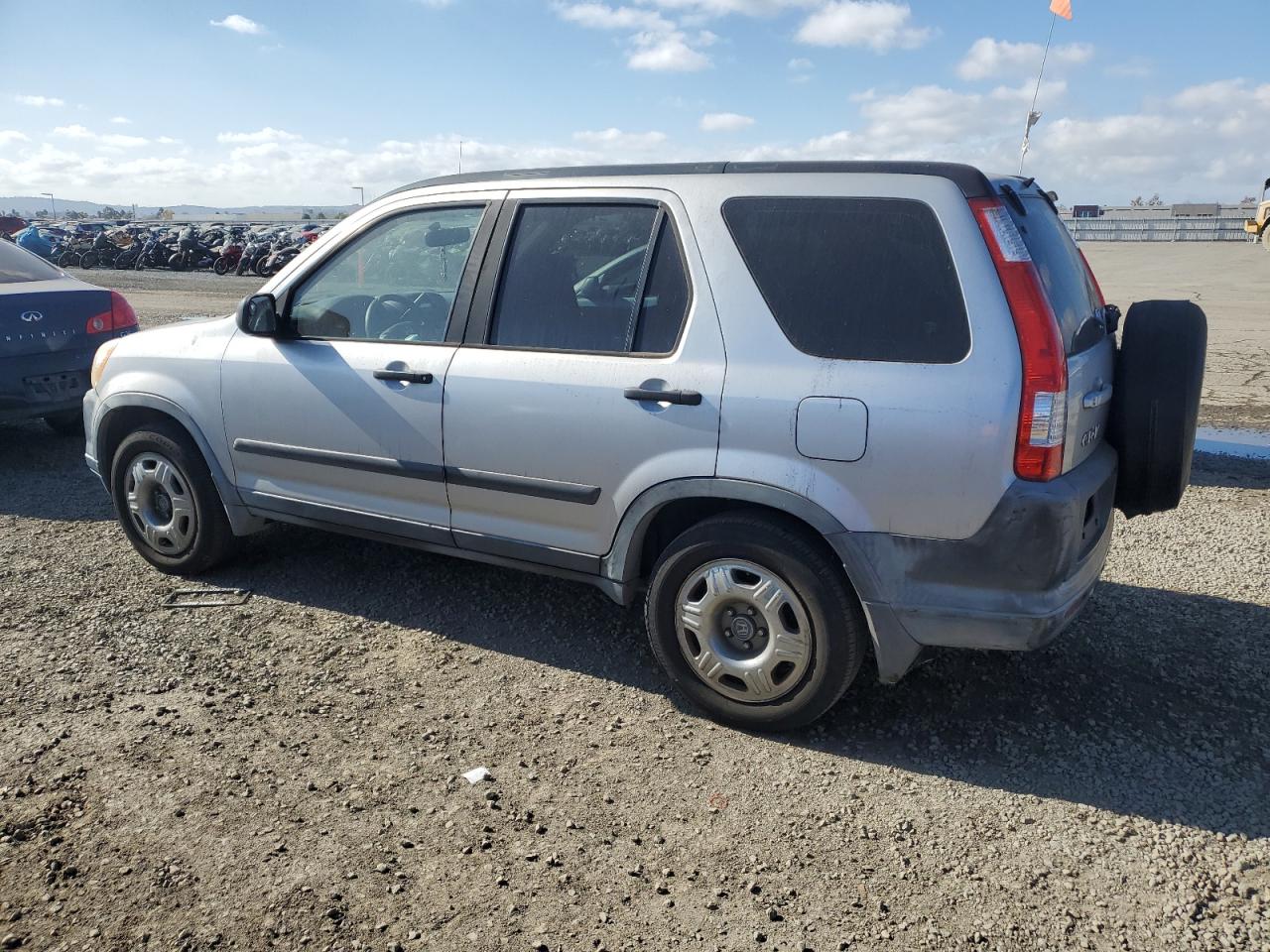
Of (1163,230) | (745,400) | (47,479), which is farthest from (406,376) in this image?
(1163,230)

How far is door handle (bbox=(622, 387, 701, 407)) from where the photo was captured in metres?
3.30

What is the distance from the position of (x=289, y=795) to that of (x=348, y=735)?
374 mm

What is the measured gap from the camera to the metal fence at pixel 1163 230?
4303 cm

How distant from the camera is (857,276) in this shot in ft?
10.2

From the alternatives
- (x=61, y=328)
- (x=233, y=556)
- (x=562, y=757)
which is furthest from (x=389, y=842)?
(x=61, y=328)


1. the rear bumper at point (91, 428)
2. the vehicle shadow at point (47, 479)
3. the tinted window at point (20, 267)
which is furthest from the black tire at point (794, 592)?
the tinted window at point (20, 267)

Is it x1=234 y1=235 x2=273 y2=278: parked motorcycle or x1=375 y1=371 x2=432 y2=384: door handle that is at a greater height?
x1=234 y1=235 x2=273 y2=278: parked motorcycle

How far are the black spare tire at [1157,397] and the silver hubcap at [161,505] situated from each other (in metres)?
4.02

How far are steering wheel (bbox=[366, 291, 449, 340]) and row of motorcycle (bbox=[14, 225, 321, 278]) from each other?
2261cm

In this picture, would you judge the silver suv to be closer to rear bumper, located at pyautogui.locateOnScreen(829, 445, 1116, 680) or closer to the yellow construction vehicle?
rear bumper, located at pyautogui.locateOnScreen(829, 445, 1116, 680)

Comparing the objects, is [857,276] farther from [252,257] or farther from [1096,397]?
[252,257]

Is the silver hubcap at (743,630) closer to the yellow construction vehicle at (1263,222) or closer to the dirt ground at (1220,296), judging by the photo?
the dirt ground at (1220,296)

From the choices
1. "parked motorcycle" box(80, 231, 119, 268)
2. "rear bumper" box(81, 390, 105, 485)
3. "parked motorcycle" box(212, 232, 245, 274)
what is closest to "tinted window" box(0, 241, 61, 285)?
"rear bumper" box(81, 390, 105, 485)

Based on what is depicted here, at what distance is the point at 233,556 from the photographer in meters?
4.96
